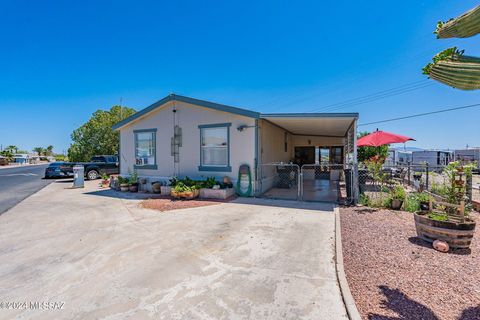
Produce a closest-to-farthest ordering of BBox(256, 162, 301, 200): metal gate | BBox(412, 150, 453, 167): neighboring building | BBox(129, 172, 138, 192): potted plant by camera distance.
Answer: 1. BBox(256, 162, 301, 200): metal gate
2. BBox(129, 172, 138, 192): potted plant
3. BBox(412, 150, 453, 167): neighboring building

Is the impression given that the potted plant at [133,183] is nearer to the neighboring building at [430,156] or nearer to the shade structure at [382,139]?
the shade structure at [382,139]

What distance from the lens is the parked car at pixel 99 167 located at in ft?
55.2

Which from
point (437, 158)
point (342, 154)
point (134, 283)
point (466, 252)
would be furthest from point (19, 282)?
point (437, 158)

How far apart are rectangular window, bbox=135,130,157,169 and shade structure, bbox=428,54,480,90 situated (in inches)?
416

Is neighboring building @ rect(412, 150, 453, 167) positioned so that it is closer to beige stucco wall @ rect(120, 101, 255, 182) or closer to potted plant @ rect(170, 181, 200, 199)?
beige stucco wall @ rect(120, 101, 255, 182)

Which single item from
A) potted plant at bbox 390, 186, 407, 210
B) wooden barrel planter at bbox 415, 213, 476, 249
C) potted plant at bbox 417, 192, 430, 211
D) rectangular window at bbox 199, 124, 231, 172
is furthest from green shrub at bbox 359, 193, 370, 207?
rectangular window at bbox 199, 124, 231, 172

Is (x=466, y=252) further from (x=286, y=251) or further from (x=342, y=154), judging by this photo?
(x=342, y=154)

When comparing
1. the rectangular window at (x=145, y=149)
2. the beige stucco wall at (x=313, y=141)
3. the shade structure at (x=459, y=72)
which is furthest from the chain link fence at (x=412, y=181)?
the rectangular window at (x=145, y=149)

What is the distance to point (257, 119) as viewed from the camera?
8844mm

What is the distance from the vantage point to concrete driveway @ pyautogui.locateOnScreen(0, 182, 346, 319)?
2.60 metres

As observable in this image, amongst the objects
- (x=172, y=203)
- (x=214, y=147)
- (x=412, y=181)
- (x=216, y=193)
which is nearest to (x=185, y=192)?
(x=172, y=203)

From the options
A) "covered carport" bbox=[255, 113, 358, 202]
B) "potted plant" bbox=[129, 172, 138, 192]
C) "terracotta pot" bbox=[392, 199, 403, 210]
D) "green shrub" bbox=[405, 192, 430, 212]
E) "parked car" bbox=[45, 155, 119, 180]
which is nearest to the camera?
"green shrub" bbox=[405, 192, 430, 212]

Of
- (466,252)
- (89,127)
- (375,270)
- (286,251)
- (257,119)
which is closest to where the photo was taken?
(375,270)

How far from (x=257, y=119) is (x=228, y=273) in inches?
250
